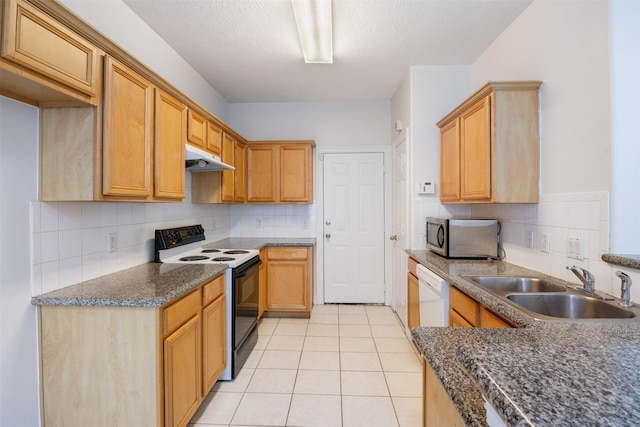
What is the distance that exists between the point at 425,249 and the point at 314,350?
56.5 inches

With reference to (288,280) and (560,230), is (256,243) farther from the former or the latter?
(560,230)

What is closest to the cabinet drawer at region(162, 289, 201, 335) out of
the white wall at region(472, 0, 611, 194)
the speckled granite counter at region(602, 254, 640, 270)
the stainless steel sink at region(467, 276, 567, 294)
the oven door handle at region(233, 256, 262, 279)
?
the oven door handle at region(233, 256, 262, 279)

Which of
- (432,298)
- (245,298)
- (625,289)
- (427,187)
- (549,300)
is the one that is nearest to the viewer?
(625,289)

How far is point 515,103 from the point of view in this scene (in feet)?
6.32

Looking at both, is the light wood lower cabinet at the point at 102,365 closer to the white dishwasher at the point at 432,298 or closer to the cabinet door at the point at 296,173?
the white dishwasher at the point at 432,298

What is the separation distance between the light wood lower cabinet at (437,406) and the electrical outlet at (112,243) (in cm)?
193

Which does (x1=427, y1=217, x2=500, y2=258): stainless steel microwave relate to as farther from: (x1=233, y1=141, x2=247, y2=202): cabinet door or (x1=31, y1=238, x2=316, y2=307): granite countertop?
(x1=233, y1=141, x2=247, y2=202): cabinet door

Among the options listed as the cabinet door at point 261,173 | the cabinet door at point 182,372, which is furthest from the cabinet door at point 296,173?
the cabinet door at point 182,372

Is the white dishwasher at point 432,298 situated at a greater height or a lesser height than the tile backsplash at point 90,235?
lesser

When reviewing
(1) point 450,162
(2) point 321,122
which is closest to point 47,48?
(1) point 450,162

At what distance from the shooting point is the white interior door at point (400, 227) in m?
3.13

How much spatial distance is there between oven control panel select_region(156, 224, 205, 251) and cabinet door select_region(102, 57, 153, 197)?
635mm

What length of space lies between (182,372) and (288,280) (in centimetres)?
188

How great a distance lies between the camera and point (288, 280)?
342 cm
